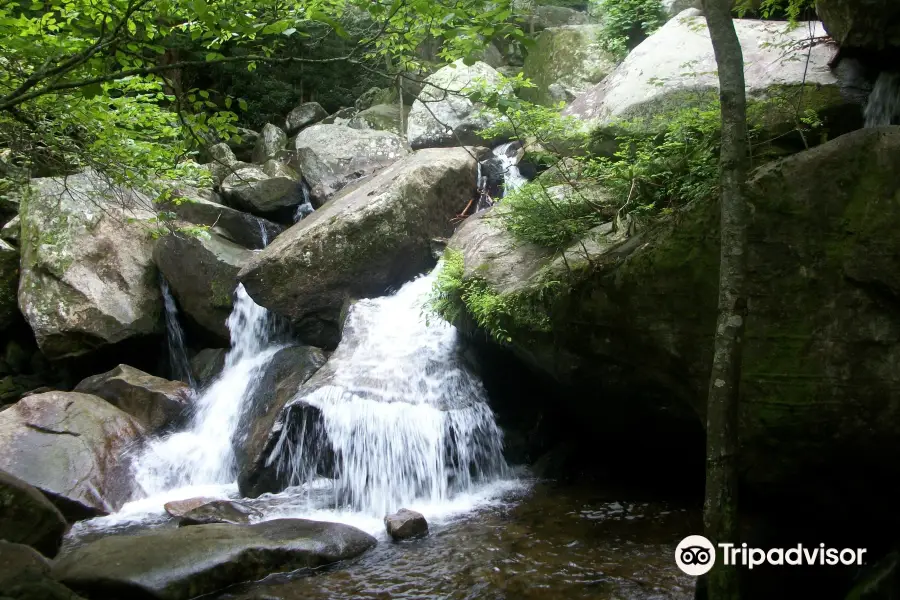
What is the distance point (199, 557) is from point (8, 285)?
9.08 meters

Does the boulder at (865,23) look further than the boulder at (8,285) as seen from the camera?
No

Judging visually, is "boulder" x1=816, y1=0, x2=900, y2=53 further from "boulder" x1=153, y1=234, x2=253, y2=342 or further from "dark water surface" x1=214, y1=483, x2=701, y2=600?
"boulder" x1=153, y1=234, x2=253, y2=342

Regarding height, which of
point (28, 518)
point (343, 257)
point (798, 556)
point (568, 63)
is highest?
point (568, 63)

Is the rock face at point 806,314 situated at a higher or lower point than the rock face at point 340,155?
lower

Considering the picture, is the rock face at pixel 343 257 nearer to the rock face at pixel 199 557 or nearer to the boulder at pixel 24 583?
the rock face at pixel 199 557

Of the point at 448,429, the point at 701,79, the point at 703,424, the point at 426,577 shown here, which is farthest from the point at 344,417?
the point at 701,79

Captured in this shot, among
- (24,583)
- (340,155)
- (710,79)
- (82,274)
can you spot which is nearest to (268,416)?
(24,583)

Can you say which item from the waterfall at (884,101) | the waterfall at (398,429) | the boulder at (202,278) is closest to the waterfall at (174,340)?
the boulder at (202,278)

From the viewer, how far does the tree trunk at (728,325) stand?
Result: 3395 mm

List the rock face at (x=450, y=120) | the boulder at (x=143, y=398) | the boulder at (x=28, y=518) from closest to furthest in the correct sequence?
the boulder at (x=28, y=518)
the boulder at (x=143, y=398)
the rock face at (x=450, y=120)

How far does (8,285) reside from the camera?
38.1 ft

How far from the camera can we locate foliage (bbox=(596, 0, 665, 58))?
13.5 m

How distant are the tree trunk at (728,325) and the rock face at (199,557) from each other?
344 cm

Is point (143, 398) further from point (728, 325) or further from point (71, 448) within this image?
point (728, 325)
